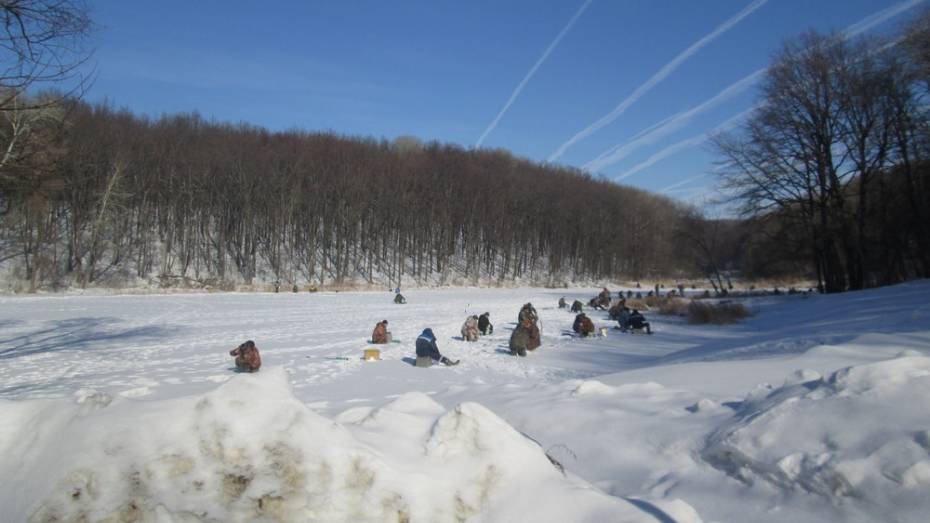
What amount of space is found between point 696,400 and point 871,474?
2.41 meters

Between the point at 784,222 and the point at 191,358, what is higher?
the point at 784,222

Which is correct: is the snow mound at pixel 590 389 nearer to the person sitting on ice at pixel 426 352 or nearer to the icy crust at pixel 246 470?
the icy crust at pixel 246 470

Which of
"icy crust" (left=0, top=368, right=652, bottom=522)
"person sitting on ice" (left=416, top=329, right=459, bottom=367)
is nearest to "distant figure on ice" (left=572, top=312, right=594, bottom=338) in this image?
"person sitting on ice" (left=416, top=329, right=459, bottom=367)

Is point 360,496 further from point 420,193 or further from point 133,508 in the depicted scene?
point 420,193

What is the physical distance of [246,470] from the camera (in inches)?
105

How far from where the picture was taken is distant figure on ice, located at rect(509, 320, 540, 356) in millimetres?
15625

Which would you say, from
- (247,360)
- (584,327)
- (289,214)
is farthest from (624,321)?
(289,214)

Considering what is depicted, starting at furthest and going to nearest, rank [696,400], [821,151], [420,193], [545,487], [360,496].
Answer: [420,193], [821,151], [696,400], [545,487], [360,496]

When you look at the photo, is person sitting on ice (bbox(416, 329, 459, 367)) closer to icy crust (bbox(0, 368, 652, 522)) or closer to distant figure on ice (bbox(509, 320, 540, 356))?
distant figure on ice (bbox(509, 320, 540, 356))

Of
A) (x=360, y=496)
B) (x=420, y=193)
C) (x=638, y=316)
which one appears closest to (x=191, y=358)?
(x=360, y=496)

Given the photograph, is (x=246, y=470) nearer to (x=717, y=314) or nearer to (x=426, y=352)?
(x=426, y=352)

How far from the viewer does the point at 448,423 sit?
336 cm

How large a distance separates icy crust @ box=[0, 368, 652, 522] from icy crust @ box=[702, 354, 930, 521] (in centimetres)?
154

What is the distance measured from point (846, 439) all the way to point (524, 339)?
40.1 ft
